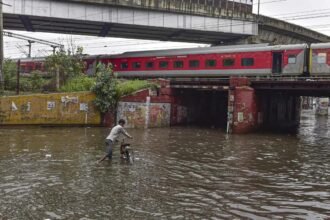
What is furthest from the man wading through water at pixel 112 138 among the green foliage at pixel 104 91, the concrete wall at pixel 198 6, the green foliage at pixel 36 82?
the concrete wall at pixel 198 6

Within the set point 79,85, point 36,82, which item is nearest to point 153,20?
point 79,85

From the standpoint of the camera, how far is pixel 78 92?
32.6 meters

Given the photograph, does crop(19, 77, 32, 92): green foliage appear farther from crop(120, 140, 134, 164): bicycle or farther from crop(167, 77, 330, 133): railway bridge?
crop(120, 140, 134, 164): bicycle

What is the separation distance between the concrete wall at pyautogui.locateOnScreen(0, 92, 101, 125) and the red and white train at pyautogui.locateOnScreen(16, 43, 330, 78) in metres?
8.78

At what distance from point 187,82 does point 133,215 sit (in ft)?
86.3

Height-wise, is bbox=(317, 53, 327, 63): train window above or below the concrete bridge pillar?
above

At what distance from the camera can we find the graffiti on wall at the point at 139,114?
33.4 m

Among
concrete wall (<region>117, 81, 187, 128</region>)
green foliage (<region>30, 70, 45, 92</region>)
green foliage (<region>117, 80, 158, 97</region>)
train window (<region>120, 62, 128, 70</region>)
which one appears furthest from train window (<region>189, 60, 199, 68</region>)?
green foliage (<region>30, 70, 45, 92</region>)

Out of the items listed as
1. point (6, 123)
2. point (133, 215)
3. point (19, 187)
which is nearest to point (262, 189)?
point (133, 215)

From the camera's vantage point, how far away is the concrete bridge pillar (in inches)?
1218

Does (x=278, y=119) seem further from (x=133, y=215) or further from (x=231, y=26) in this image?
(x=133, y=215)

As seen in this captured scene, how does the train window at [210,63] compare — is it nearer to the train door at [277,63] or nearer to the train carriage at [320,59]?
the train door at [277,63]

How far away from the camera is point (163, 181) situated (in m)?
13.5

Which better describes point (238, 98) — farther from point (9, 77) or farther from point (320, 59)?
point (9, 77)
